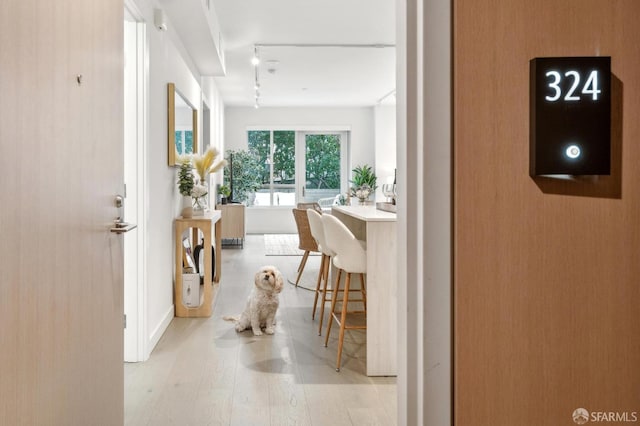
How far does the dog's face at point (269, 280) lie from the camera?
140 inches

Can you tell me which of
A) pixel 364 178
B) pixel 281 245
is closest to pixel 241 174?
pixel 281 245

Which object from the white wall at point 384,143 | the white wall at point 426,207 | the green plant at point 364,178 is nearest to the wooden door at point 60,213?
the white wall at point 426,207

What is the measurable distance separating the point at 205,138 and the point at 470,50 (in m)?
6.44

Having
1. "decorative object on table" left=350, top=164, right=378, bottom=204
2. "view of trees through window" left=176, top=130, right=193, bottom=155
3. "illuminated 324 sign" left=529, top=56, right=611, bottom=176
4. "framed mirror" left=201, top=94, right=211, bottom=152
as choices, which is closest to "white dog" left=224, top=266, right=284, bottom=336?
"view of trees through window" left=176, top=130, right=193, bottom=155

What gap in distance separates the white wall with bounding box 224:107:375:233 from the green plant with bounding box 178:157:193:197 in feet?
20.7

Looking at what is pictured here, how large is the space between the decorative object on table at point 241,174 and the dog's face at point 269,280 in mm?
6444

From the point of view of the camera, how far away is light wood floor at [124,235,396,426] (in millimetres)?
2314

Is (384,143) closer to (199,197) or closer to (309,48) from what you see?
(309,48)

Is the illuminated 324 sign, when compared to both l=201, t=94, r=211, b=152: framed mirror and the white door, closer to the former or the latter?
the white door

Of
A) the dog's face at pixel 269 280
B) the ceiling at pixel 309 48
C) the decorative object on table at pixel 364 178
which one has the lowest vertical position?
the dog's face at pixel 269 280

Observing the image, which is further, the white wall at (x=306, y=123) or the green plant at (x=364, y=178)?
the white wall at (x=306, y=123)

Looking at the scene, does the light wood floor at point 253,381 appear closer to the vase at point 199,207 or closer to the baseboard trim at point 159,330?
the baseboard trim at point 159,330

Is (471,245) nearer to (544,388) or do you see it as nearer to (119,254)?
(544,388)

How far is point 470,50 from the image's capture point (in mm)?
1059
